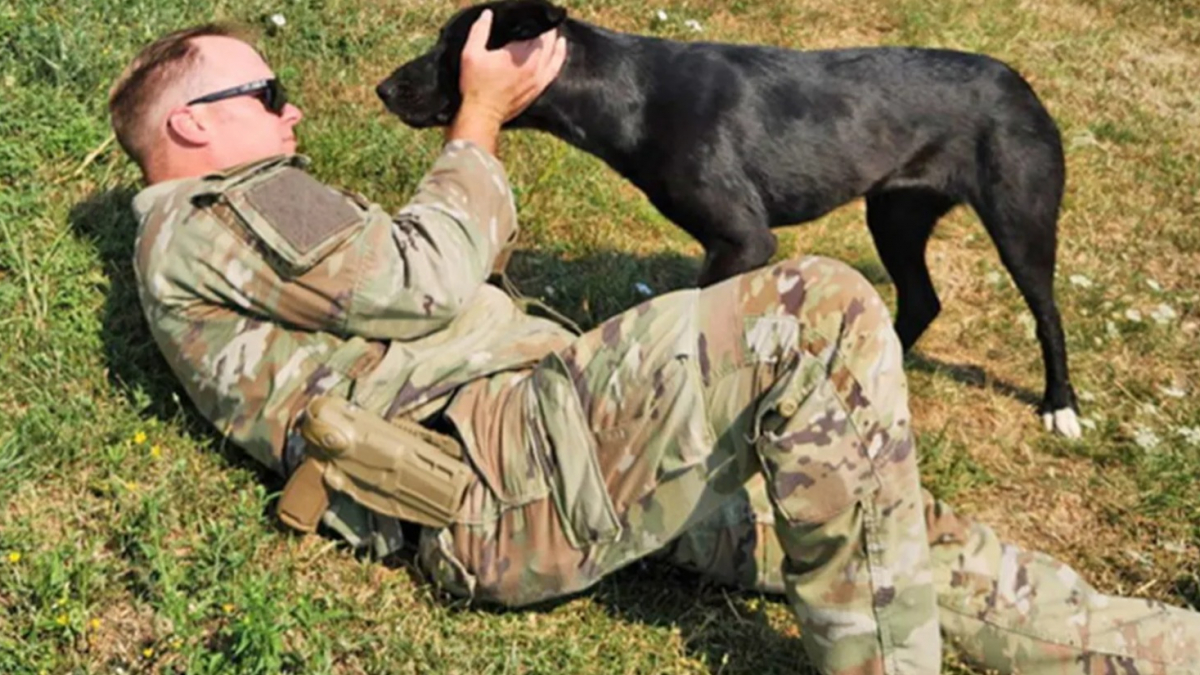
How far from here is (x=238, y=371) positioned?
3.11 metres

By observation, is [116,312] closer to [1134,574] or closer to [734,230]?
[734,230]

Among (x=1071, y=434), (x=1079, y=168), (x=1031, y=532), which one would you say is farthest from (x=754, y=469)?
(x=1079, y=168)

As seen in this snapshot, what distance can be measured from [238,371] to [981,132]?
2.76 m

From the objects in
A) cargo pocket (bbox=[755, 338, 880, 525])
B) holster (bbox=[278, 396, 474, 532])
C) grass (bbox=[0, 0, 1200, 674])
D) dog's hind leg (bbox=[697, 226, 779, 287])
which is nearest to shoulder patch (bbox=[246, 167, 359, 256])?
holster (bbox=[278, 396, 474, 532])

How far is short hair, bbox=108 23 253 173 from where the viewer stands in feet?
11.0

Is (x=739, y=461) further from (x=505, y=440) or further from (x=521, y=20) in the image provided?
(x=521, y=20)

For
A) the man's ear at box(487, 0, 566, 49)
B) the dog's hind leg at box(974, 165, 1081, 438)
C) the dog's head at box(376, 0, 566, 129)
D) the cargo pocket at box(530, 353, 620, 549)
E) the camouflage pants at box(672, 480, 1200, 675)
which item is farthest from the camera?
the dog's hind leg at box(974, 165, 1081, 438)

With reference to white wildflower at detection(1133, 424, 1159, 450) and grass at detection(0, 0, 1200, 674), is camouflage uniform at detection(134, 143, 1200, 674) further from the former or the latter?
white wildflower at detection(1133, 424, 1159, 450)

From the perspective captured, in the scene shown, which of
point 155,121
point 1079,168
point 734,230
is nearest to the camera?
point 155,121

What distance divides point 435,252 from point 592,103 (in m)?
1.47

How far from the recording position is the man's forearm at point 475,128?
362 centimetres

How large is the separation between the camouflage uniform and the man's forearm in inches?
11.3

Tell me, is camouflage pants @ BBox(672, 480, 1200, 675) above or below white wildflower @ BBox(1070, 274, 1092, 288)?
above

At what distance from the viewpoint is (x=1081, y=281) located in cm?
573
